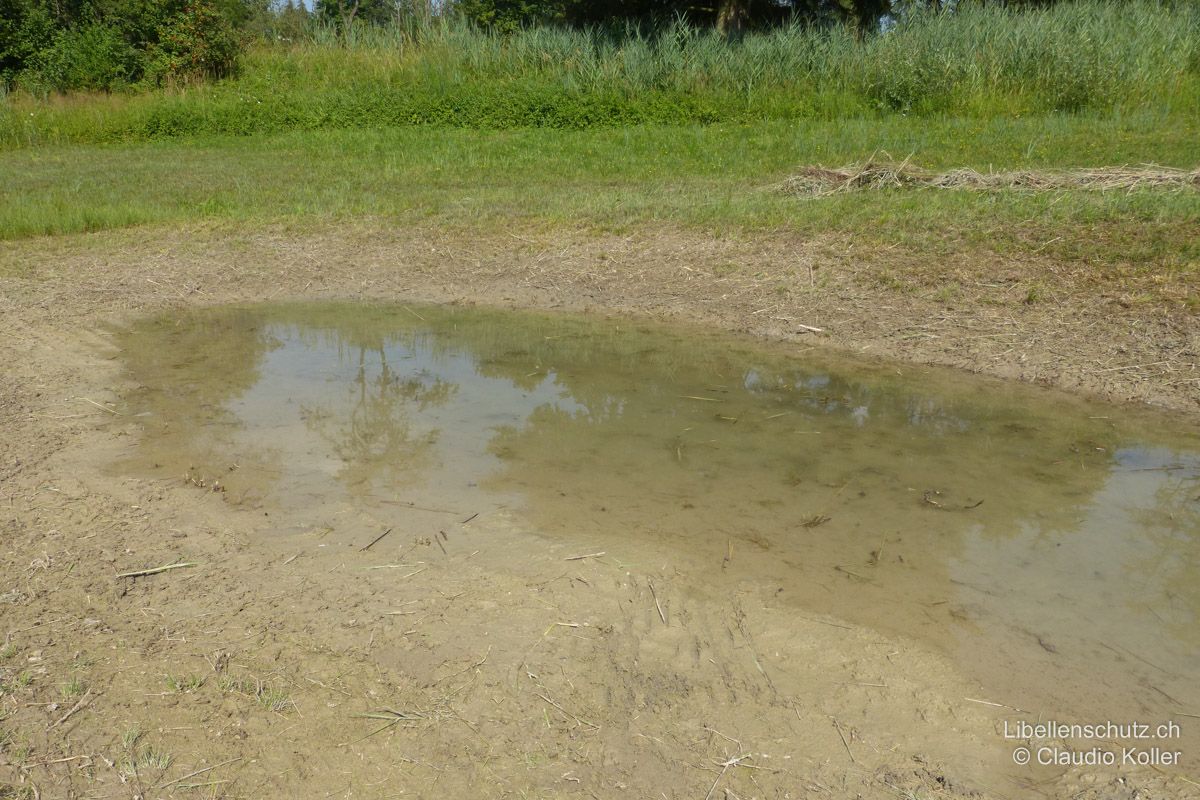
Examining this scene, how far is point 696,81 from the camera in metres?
17.8

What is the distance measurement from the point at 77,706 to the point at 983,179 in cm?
916

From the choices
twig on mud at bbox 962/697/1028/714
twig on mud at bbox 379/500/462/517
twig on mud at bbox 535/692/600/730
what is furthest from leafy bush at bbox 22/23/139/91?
twig on mud at bbox 962/697/1028/714

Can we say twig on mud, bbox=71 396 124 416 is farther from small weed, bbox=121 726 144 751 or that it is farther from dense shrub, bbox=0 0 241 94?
dense shrub, bbox=0 0 241 94

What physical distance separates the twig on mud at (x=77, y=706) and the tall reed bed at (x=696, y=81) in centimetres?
1493

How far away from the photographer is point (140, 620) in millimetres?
3496

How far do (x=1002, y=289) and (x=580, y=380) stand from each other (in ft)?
11.1

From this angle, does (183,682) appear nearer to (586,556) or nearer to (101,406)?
(586,556)

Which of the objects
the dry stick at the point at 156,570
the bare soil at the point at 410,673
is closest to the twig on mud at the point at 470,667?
the bare soil at the point at 410,673

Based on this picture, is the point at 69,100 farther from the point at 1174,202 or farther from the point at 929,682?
the point at 929,682

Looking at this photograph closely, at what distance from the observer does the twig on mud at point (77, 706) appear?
2.91m

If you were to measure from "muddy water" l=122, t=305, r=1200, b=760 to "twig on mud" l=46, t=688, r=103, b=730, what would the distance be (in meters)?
1.28

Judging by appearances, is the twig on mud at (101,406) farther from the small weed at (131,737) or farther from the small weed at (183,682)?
the small weed at (131,737)

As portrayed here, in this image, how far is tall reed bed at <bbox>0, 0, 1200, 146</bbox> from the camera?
51.2 feet

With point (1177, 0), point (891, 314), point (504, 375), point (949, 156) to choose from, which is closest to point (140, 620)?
point (504, 375)
